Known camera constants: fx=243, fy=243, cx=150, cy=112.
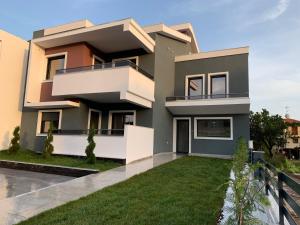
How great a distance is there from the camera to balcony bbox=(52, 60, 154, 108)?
12.2 meters

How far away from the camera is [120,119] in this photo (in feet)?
51.1

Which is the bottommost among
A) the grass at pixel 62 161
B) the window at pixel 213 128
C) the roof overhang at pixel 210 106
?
the grass at pixel 62 161

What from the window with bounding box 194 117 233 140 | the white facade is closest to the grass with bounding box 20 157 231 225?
the white facade

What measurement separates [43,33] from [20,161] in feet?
29.7

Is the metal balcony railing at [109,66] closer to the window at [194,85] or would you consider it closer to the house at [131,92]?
the house at [131,92]

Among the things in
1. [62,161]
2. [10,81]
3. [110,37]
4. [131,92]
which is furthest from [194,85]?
[10,81]

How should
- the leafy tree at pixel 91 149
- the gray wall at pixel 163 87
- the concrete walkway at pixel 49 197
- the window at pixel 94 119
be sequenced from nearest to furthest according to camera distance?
1. the concrete walkway at pixel 49 197
2. the leafy tree at pixel 91 149
3. the window at pixel 94 119
4. the gray wall at pixel 163 87

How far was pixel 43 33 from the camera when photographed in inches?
641

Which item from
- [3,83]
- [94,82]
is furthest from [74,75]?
[3,83]

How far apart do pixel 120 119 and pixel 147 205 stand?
418 inches

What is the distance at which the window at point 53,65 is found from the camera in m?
15.3

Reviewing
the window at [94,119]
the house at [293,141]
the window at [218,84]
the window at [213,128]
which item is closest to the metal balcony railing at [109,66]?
the window at [94,119]

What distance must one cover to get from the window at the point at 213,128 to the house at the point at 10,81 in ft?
38.0

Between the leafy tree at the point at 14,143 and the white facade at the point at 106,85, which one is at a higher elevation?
Answer: the white facade at the point at 106,85
